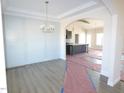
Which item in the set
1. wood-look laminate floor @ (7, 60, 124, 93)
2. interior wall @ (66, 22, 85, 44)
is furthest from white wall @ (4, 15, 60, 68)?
interior wall @ (66, 22, 85, 44)

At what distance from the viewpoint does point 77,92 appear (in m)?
2.52

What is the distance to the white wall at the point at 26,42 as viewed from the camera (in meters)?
4.27

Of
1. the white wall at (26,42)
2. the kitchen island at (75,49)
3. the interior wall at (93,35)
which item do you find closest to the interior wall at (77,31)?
the interior wall at (93,35)

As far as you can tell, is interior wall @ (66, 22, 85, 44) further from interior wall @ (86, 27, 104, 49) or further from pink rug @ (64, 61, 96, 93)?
pink rug @ (64, 61, 96, 93)

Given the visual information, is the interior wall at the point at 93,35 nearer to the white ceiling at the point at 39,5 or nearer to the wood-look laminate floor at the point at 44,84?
the white ceiling at the point at 39,5

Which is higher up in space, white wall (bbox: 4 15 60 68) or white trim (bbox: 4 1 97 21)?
white trim (bbox: 4 1 97 21)

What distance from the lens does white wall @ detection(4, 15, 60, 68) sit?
168 inches

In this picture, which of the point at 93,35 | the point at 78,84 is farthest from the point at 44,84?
the point at 93,35

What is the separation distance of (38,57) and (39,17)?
2386 millimetres

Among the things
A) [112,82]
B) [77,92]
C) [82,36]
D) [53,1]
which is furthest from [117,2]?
[82,36]

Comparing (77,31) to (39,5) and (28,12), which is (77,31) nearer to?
(28,12)

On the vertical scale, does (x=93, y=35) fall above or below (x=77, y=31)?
below

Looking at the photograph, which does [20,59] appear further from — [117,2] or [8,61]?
[117,2]

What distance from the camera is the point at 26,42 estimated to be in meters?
4.78
